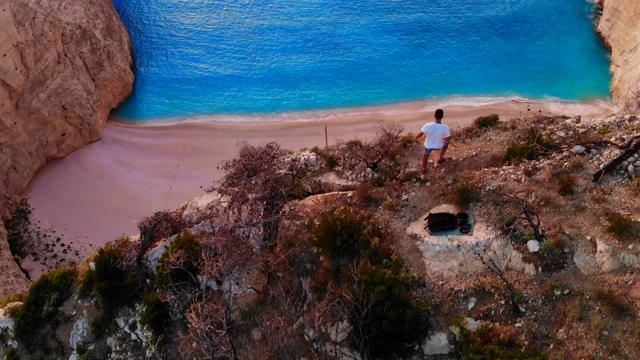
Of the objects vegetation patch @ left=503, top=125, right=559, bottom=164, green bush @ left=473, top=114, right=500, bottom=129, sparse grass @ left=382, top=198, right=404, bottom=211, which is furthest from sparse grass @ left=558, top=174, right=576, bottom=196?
sparse grass @ left=382, top=198, right=404, bottom=211

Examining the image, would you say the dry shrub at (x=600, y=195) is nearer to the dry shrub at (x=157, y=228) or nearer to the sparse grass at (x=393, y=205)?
the sparse grass at (x=393, y=205)

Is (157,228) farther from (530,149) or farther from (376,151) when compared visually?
(530,149)

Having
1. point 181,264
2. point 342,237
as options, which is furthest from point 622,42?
point 181,264

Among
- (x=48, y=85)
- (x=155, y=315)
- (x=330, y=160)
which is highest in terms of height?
(x=48, y=85)


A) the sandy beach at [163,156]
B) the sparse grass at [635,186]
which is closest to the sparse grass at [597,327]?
the sparse grass at [635,186]

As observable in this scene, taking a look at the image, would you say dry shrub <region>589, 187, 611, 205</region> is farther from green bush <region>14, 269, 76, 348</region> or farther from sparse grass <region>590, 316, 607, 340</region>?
green bush <region>14, 269, 76, 348</region>
